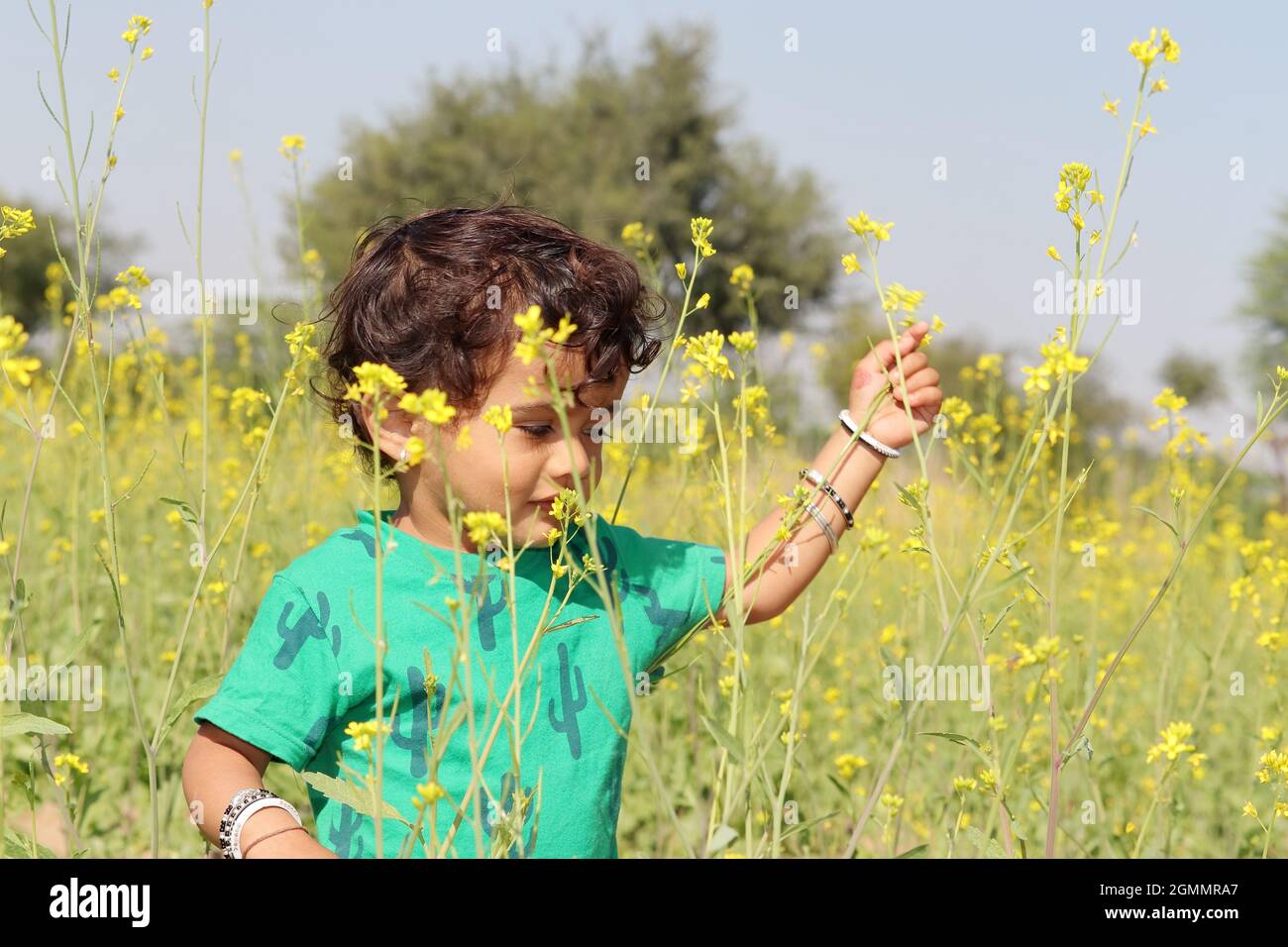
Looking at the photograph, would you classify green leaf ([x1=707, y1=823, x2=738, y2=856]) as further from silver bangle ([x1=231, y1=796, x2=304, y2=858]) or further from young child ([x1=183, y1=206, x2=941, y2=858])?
silver bangle ([x1=231, y1=796, x2=304, y2=858])

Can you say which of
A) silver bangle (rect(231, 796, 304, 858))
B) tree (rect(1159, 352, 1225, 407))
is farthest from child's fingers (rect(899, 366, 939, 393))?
tree (rect(1159, 352, 1225, 407))

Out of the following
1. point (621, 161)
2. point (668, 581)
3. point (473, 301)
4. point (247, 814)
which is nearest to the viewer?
point (247, 814)

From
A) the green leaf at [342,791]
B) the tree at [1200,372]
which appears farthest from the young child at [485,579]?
the tree at [1200,372]

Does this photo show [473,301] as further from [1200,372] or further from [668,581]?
[1200,372]

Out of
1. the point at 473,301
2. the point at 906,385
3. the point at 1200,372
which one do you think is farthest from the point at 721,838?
the point at 1200,372

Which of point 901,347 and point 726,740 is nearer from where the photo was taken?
point 726,740

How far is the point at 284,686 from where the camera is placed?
1351 millimetres

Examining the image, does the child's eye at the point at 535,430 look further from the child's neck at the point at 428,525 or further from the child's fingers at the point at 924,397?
the child's fingers at the point at 924,397

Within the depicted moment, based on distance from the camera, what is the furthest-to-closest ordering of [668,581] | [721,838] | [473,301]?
1. [668,581]
2. [473,301]
3. [721,838]

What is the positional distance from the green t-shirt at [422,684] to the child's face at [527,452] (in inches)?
2.9

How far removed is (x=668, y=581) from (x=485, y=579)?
1.23ft

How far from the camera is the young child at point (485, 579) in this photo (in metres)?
1.35
